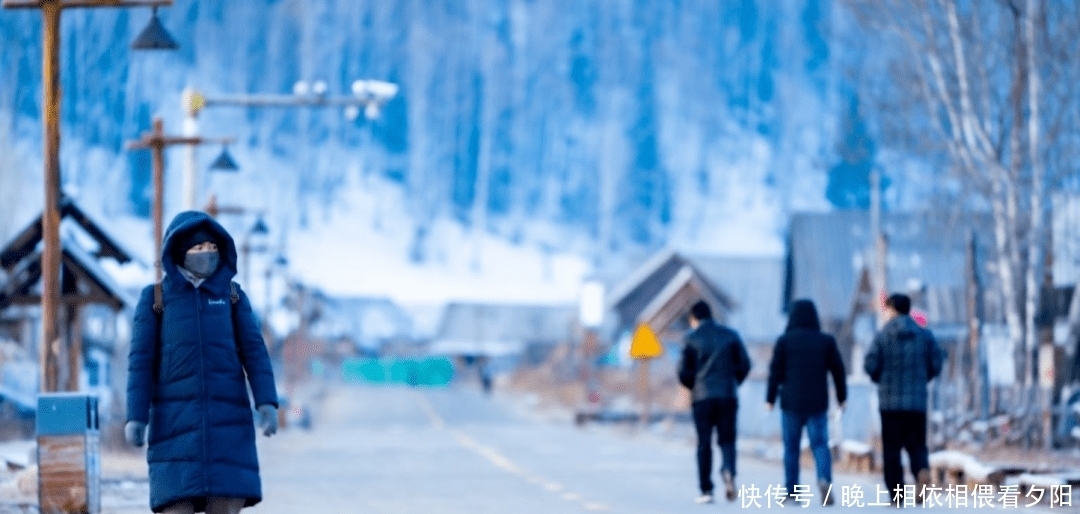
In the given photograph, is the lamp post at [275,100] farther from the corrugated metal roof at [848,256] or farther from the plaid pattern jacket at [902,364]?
the corrugated metal roof at [848,256]

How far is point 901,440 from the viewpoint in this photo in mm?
18094

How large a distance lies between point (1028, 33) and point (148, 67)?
569 feet

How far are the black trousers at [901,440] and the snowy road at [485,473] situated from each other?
0.66 m

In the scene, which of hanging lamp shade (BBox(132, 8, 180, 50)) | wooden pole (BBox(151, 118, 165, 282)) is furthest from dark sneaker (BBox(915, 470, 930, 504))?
wooden pole (BBox(151, 118, 165, 282))

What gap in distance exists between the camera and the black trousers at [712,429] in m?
18.7

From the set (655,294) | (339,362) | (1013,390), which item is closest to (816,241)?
(655,294)

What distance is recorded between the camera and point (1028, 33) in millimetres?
31750

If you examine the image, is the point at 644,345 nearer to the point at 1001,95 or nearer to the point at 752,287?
the point at 1001,95

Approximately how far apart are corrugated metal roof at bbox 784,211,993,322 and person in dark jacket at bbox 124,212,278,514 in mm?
57007

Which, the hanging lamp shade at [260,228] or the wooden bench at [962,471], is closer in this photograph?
the wooden bench at [962,471]

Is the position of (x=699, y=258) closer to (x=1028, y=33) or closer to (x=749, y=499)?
(x=1028, y=33)

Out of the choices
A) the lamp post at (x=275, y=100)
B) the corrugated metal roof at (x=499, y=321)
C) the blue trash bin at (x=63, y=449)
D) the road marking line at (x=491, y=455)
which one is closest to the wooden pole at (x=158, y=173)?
the lamp post at (x=275, y=100)

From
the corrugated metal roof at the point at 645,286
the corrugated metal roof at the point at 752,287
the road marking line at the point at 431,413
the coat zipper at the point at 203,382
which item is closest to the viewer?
the coat zipper at the point at 203,382

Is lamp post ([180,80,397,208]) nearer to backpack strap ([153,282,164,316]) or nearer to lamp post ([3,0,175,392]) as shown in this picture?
lamp post ([3,0,175,392])
